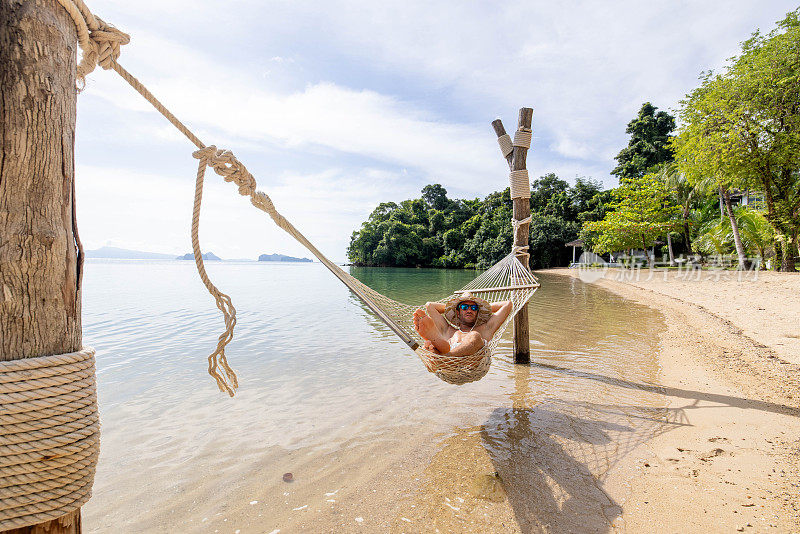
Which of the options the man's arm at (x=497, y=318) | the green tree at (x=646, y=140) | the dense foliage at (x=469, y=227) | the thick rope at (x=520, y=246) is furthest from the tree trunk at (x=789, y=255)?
the green tree at (x=646, y=140)

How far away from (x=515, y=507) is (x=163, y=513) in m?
1.62

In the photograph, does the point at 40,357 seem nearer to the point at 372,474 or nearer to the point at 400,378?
the point at 372,474

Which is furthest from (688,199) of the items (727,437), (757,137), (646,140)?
(727,437)

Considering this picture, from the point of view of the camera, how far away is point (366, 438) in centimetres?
242

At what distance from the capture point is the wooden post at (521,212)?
351 cm

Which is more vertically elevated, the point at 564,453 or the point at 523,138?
the point at 523,138

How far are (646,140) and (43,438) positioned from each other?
26489 mm

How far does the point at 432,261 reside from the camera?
30.8 meters

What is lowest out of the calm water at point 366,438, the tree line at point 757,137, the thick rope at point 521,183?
the calm water at point 366,438

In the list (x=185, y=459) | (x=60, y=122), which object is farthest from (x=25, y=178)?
(x=185, y=459)

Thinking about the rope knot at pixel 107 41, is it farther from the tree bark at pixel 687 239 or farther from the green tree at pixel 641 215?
the tree bark at pixel 687 239

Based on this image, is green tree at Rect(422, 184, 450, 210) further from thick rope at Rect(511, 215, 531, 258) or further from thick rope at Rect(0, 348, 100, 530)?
thick rope at Rect(0, 348, 100, 530)

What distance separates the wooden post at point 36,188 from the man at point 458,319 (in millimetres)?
1685

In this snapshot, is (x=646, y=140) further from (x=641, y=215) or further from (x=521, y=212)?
(x=521, y=212)
